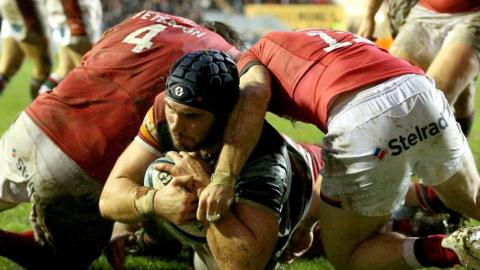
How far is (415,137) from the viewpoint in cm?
345

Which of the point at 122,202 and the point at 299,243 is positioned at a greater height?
the point at 122,202

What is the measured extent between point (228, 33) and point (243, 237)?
1.67 metres

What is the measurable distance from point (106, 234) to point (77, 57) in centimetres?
396

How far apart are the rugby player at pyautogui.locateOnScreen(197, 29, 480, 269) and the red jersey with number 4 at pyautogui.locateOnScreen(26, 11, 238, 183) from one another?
2.08 feet

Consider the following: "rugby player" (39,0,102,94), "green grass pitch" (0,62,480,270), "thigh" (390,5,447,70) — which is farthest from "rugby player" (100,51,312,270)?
"rugby player" (39,0,102,94)

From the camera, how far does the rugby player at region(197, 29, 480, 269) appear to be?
3416 millimetres

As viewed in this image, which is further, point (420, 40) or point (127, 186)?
point (420, 40)

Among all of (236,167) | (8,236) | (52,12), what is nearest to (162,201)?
(236,167)

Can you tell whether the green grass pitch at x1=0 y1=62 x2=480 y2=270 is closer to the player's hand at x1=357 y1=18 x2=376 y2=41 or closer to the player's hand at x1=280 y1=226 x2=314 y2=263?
the player's hand at x1=280 y1=226 x2=314 y2=263

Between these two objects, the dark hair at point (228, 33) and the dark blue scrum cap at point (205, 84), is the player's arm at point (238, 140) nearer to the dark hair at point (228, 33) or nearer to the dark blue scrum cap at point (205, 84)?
the dark blue scrum cap at point (205, 84)

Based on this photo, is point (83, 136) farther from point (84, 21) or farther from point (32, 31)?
point (32, 31)

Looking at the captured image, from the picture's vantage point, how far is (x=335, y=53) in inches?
142

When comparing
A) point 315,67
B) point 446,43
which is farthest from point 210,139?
point 446,43

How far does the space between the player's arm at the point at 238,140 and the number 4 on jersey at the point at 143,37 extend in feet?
2.97
